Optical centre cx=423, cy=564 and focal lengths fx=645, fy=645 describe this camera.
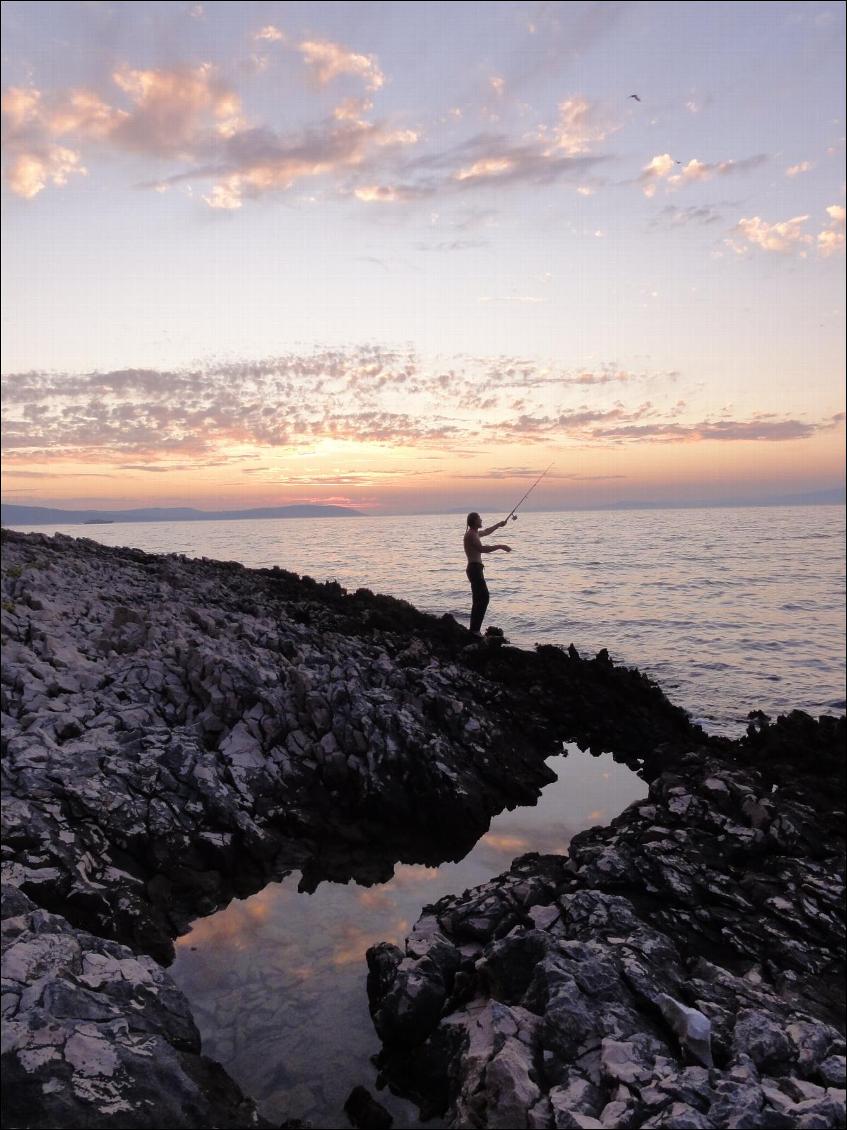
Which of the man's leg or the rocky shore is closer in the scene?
the rocky shore

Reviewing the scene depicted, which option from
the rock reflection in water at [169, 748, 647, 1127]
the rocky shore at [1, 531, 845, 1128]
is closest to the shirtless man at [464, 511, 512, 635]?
the rocky shore at [1, 531, 845, 1128]

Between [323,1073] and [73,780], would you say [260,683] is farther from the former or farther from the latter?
[323,1073]

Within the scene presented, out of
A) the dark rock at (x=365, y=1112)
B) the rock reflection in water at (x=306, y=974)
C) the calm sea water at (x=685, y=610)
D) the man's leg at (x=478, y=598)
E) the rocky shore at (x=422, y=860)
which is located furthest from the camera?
the calm sea water at (x=685, y=610)

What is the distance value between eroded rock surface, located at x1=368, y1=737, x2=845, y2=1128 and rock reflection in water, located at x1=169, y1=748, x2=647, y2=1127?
37 cm

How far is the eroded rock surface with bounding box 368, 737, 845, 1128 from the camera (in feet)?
14.6

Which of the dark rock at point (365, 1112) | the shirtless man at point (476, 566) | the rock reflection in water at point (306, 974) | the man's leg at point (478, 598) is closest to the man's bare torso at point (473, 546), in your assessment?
the shirtless man at point (476, 566)

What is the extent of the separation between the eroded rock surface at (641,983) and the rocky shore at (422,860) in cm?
2

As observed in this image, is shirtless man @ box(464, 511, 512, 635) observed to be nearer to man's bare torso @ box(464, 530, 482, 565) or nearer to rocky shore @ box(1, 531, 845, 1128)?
man's bare torso @ box(464, 530, 482, 565)

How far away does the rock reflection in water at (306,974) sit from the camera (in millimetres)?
5297

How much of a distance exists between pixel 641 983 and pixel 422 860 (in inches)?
154

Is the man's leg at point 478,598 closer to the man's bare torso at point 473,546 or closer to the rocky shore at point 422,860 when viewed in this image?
the man's bare torso at point 473,546

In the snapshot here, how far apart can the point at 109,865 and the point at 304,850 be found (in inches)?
99.1

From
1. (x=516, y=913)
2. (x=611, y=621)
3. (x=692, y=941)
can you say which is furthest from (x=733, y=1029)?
(x=611, y=621)

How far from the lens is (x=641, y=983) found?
5.50 m
